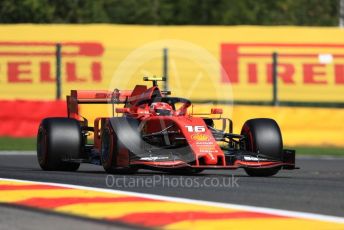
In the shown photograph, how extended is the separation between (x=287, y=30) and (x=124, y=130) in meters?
14.2

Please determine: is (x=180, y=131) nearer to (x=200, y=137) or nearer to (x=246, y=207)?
(x=200, y=137)

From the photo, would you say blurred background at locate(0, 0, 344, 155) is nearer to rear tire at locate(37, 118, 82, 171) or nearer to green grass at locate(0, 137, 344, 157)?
green grass at locate(0, 137, 344, 157)

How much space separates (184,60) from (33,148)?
18.8ft

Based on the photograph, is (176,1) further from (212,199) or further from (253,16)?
(212,199)

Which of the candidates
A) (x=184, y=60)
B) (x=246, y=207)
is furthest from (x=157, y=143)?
(x=184, y=60)

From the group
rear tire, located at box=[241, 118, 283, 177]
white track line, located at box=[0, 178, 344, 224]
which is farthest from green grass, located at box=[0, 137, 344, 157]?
white track line, located at box=[0, 178, 344, 224]

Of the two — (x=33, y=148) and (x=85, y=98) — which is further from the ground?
(x=85, y=98)

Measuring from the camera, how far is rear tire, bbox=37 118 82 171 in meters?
13.5

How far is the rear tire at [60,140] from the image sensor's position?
532 inches

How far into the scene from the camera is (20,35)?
25.1m

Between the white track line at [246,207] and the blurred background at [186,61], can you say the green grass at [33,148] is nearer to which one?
the blurred background at [186,61]

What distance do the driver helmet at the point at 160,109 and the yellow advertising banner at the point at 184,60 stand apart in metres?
10.6

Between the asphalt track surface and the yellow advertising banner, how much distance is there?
9.83 meters

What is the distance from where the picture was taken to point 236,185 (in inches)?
442
